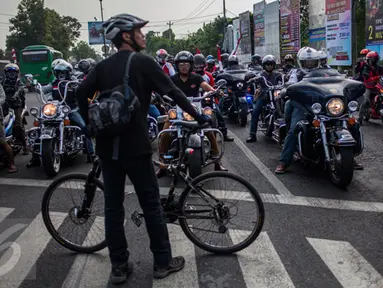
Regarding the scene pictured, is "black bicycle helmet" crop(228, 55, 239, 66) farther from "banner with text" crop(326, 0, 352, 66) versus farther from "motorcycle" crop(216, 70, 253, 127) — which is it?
"banner with text" crop(326, 0, 352, 66)

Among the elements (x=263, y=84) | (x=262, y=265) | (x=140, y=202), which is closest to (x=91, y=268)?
(x=140, y=202)

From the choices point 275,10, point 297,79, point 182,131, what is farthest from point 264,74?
point 275,10

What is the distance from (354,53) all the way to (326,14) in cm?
218

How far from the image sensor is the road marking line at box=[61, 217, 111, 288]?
3568mm

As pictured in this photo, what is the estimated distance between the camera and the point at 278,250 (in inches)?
158

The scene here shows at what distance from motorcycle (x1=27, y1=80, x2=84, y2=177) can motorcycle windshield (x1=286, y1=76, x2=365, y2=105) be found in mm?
3566

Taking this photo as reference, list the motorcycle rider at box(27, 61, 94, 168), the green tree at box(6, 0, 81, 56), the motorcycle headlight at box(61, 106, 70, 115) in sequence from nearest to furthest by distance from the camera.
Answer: the motorcycle headlight at box(61, 106, 70, 115), the motorcycle rider at box(27, 61, 94, 168), the green tree at box(6, 0, 81, 56)

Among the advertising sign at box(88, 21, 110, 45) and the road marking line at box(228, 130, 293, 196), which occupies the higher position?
the advertising sign at box(88, 21, 110, 45)

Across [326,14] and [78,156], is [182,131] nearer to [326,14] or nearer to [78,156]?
[78,156]

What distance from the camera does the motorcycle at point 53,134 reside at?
6.93 m

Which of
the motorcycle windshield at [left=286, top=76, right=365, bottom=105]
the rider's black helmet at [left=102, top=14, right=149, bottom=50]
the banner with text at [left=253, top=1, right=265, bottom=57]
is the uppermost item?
the banner with text at [left=253, top=1, right=265, bottom=57]

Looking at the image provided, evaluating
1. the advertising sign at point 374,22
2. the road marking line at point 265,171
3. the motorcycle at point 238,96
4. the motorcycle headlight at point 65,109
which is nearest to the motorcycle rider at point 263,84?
the road marking line at point 265,171

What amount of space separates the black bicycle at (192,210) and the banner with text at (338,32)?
1364 cm

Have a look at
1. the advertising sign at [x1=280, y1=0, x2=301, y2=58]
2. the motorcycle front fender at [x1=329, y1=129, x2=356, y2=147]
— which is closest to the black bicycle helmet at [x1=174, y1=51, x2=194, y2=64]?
the motorcycle front fender at [x1=329, y1=129, x2=356, y2=147]
